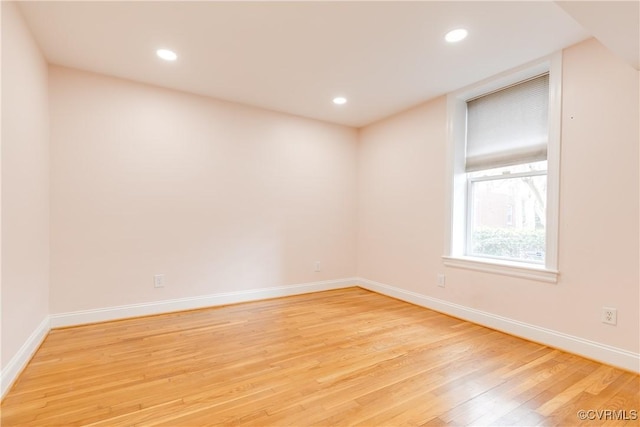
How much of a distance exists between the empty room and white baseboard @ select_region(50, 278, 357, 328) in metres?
0.02

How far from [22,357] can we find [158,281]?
128cm

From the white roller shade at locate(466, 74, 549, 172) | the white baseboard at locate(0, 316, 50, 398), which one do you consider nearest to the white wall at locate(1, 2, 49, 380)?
the white baseboard at locate(0, 316, 50, 398)

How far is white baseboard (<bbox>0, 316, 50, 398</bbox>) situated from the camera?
1.80 m

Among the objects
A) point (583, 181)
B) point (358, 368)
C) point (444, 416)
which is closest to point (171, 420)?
point (358, 368)

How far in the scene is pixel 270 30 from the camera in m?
2.31

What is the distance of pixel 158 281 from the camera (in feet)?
10.8

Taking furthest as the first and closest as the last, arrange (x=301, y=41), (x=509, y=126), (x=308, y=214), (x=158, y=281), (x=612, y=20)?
(x=308, y=214), (x=158, y=281), (x=509, y=126), (x=301, y=41), (x=612, y=20)

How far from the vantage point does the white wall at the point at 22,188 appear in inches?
73.9

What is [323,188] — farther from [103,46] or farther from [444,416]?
[444,416]

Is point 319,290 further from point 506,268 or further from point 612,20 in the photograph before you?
point 612,20

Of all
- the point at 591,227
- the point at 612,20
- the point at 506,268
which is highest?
the point at 612,20

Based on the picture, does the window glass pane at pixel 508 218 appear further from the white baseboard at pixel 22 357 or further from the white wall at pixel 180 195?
the white baseboard at pixel 22 357

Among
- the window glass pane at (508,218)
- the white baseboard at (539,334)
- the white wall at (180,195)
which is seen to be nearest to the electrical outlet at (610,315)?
the white baseboard at (539,334)

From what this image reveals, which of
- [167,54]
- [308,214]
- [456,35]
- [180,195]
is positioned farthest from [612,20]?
[180,195]
